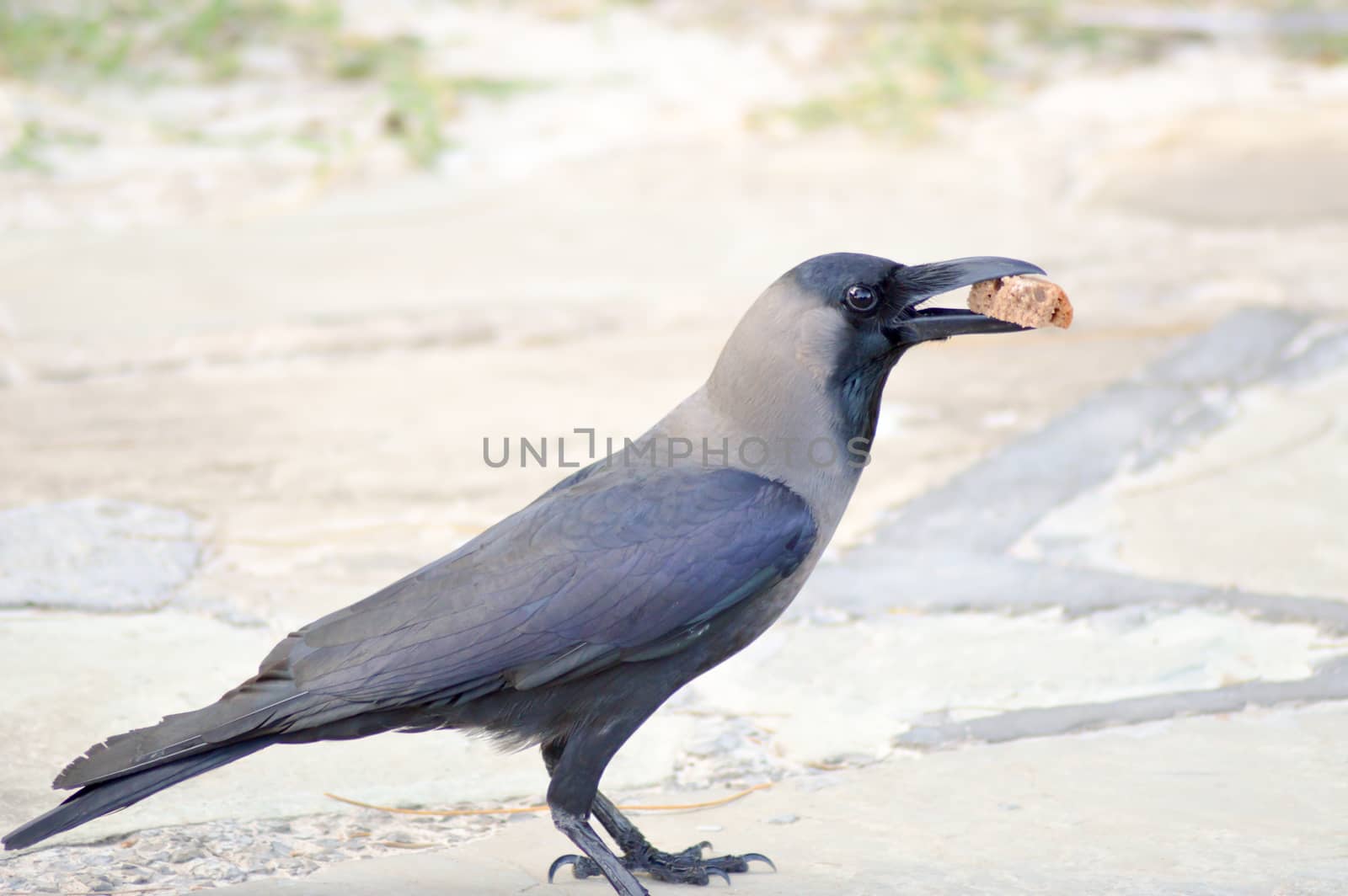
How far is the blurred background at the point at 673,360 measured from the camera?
284 centimetres

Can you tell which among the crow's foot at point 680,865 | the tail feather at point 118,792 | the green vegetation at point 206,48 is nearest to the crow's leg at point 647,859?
the crow's foot at point 680,865

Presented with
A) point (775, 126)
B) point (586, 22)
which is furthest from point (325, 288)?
point (586, 22)

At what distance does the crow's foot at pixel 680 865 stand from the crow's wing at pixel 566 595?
36 cm

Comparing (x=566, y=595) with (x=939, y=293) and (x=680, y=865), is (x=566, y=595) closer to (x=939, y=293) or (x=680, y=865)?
(x=680, y=865)

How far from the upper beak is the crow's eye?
0.05 meters

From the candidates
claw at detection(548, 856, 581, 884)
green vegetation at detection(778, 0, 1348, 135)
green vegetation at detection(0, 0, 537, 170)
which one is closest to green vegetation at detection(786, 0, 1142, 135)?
green vegetation at detection(778, 0, 1348, 135)

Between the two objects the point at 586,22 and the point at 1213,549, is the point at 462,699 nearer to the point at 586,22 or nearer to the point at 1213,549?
the point at 1213,549

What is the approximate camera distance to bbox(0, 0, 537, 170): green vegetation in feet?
29.1

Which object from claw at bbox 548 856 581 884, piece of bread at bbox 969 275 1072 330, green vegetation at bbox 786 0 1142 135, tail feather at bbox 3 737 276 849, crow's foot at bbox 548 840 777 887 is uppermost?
green vegetation at bbox 786 0 1142 135

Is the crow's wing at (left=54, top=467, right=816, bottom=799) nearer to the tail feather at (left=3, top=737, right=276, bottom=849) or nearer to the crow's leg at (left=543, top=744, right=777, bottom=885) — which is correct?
the tail feather at (left=3, top=737, right=276, bottom=849)

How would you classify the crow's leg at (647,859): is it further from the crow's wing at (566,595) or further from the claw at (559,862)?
the crow's wing at (566,595)

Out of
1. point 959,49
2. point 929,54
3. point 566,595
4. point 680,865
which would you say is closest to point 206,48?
point 929,54

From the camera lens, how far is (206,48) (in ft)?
31.8

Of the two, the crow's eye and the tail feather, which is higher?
the crow's eye
